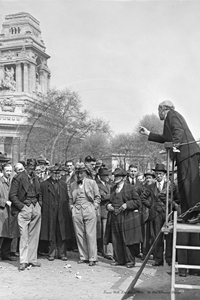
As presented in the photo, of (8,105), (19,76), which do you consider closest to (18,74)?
(19,76)

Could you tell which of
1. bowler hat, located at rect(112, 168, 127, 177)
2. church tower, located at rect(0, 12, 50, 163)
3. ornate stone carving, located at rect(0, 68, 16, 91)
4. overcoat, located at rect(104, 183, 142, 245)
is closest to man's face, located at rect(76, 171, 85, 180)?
overcoat, located at rect(104, 183, 142, 245)

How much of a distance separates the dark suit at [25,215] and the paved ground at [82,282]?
44cm

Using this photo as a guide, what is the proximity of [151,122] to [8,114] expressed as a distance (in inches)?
1897

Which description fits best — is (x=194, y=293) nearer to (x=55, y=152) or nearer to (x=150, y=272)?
(x=150, y=272)

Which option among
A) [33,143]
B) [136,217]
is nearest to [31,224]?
[136,217]

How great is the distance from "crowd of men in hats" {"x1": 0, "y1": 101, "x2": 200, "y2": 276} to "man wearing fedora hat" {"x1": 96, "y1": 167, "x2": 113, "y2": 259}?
0.02 meters

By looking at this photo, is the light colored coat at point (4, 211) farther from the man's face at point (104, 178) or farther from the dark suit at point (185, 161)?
the dark suit at point (185, 161)

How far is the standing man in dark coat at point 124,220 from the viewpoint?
8961 millimetres

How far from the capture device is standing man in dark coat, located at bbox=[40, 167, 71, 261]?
976 cm

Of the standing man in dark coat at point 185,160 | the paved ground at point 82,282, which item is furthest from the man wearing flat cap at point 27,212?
the standing man in dark coat at point 185,160

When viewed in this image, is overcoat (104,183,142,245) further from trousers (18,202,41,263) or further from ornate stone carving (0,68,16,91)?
ornate stone carving (0,68,16,91)

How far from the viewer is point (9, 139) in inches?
2046

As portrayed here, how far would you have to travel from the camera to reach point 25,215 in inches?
352

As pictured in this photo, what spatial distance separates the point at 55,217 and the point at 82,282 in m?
2.52
